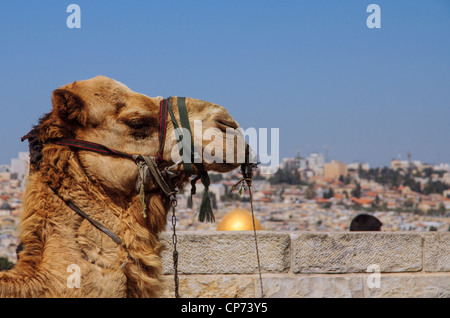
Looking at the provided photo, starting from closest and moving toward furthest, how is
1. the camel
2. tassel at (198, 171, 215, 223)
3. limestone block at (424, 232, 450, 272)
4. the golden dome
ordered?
1. the camel
2. tassel at (198, 171, 215, 223)
3. limestone block at (424, 232, 450, 272)
4. the golden dome

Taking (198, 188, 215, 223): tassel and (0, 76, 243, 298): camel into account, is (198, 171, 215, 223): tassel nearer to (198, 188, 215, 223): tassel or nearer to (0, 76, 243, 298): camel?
(198, 188, 215, 223): tassel

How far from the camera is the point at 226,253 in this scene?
18.2 ft

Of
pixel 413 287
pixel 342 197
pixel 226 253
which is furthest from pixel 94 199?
pixel 342 197

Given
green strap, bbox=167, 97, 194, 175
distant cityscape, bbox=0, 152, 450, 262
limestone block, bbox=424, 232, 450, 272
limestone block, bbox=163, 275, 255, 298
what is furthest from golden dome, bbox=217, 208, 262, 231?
distant cityscape, bbox=0, 152, 450, 262

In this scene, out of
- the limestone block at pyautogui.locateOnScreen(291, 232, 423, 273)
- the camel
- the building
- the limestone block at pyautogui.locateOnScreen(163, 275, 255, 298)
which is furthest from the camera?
the building

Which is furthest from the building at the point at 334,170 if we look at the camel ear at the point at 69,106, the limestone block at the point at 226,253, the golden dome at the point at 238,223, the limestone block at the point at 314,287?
the camel ear at the point at 69,106

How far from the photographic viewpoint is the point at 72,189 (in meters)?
2.90

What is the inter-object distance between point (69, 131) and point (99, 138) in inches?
6.2

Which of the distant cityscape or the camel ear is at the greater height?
the camel ear

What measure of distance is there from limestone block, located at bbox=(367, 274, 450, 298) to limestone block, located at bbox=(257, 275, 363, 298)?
0.60ft

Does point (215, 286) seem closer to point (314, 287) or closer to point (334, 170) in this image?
point (314, 287)

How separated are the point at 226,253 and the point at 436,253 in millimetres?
2088

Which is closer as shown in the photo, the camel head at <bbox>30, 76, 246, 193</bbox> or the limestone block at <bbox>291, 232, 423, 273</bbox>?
the camel head at <bbox>30, 76, 246, 193</bbox>

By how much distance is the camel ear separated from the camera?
2953 millimetres
